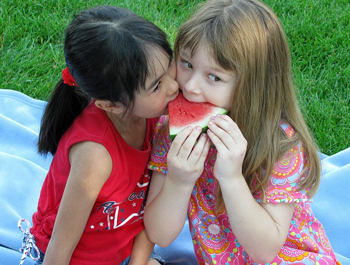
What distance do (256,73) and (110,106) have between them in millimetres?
735

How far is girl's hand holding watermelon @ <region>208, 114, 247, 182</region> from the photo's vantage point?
2.25 m

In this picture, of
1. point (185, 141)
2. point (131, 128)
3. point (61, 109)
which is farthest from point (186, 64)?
point (61, 109)

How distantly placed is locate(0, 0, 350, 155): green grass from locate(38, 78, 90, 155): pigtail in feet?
6.18

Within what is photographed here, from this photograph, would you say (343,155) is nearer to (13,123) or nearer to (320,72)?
(320,72)

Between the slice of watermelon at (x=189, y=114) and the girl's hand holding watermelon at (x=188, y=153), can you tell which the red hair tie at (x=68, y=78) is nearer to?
the slice of watermelon at (x=189, y=114)

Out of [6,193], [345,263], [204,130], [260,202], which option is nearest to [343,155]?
[345,263]

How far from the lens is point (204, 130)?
2.39m

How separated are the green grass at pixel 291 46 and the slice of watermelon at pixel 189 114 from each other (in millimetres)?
1874

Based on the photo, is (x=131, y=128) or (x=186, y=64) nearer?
(x=186, y=64)

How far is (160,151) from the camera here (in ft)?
8.97

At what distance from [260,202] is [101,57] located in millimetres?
1066

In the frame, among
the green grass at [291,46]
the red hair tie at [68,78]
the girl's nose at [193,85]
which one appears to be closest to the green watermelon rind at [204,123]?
the girl's nose at [193,85]

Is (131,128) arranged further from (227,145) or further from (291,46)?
(291,46)

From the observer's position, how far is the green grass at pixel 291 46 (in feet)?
13.8
